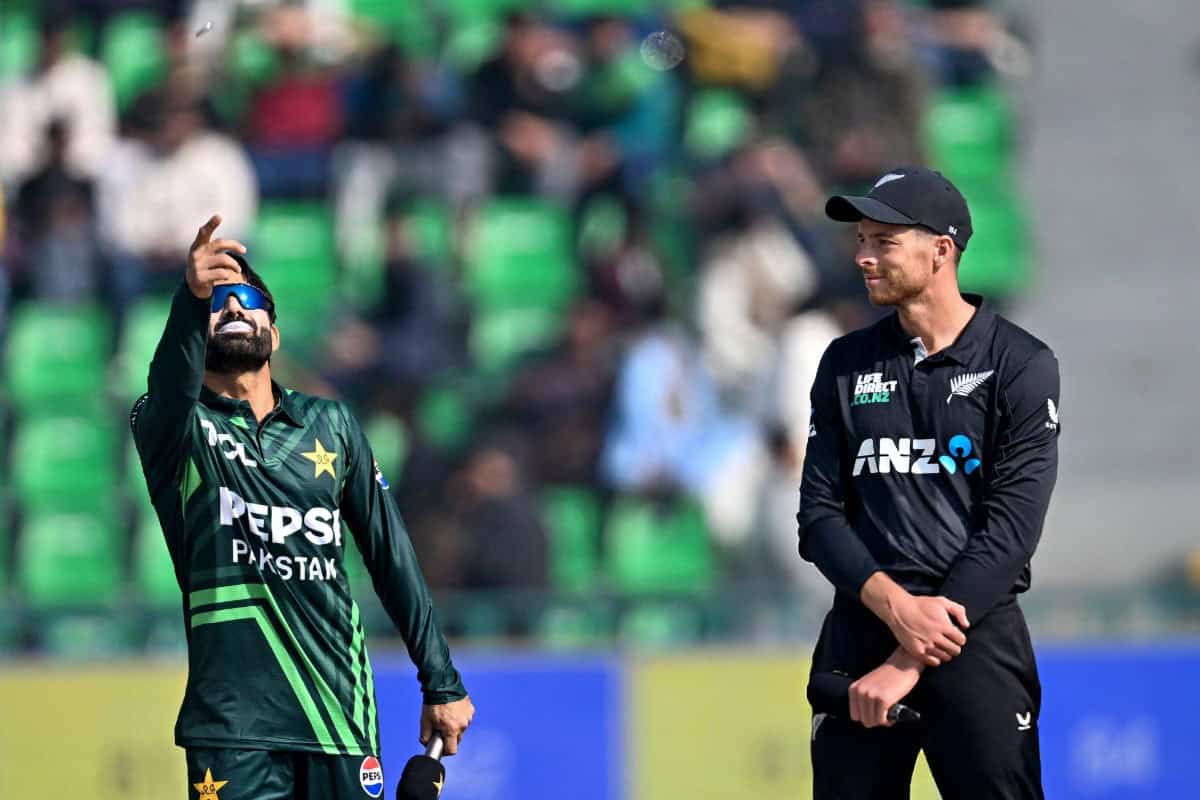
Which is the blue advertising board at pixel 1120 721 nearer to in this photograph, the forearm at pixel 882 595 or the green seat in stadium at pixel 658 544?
the green seat in stadium at pixel 658 544

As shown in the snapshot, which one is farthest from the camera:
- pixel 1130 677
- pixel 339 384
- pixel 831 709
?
pixel 339 384

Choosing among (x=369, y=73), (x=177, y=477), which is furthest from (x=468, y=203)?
(x=177, y=477)

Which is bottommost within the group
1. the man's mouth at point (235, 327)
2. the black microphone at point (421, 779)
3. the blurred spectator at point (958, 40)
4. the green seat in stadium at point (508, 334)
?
the black microphone at point (421, 779)

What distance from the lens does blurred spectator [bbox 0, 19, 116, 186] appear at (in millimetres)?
14711

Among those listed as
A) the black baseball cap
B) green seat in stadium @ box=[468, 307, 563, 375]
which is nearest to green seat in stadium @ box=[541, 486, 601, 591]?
green seat in stadium @ box=[468, 307, 563, 375]

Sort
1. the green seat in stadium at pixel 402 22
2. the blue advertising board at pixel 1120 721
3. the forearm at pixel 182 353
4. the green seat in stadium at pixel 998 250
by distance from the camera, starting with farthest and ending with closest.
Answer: the green seat in stadium at pixel 402 22, the green seat in stadium at pixel 998 250, the blue advertising board at pixel 1120 721, the forearm at pixel 182 353

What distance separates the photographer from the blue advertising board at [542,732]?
1052 cm

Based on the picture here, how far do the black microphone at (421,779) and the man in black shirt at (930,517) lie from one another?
0.98m

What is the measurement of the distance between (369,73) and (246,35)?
1.32 metres

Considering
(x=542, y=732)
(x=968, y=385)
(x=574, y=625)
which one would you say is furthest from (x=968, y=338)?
(x=574, y=625)

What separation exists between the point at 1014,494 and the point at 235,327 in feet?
6.56

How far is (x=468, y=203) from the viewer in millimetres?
14023

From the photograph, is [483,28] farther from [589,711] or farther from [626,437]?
[589,711]

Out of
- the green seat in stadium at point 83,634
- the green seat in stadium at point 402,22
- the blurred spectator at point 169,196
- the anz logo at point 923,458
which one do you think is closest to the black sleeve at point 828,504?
the anz logo at point 923,458
